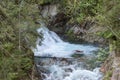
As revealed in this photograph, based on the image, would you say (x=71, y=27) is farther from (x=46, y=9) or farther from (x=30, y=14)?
(x=30, y=14)

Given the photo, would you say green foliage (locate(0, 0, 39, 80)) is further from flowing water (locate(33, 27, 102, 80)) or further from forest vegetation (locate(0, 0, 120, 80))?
flowing water (locate(33, 27, 102, 80))

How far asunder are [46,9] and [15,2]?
917cm

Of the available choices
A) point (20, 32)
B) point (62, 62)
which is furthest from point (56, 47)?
point (20, 32)

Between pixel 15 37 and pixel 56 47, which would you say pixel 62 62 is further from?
pixel 15 37

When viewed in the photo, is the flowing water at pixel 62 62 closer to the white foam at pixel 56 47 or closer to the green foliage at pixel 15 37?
the white foam at pixel 56 47

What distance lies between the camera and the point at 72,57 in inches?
377

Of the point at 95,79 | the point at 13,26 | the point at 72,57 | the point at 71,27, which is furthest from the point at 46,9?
the point at 13,26

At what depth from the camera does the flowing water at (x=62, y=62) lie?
25.2 feet

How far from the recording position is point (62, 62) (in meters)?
8.91

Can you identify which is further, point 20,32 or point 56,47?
Answer: point 56,47

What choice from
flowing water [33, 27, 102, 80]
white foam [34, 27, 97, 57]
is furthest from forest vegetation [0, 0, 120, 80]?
white foam [34, 27, 97, 57]

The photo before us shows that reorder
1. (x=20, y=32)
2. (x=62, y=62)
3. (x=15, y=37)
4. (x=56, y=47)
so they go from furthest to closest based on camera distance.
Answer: (x=56, y=47), (x=62, y=62), (x=20, y=32), (x=15, y=37)

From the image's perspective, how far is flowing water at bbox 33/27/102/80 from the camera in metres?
7.68

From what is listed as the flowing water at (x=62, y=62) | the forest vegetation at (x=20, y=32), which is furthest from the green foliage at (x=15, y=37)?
the flowing water at (x=62, y=62)
